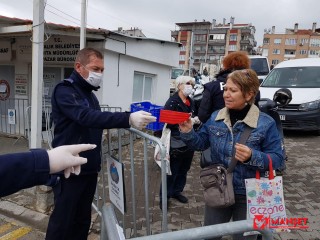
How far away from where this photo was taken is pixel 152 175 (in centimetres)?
546

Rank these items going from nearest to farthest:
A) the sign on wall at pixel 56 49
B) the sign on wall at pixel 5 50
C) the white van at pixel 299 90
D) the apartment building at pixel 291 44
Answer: the sign on wall at pixel 56 49 < the white van at pixel 299 90 < the sign on wall at pixel 5 50 < the apartment building at pixel 291 44

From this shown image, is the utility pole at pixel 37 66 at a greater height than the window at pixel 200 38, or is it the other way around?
the window at pixel 200 38

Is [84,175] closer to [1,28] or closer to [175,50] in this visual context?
[1,28]

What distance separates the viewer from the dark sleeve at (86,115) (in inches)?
89.9

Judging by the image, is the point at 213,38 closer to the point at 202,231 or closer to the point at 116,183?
the point at 116,183

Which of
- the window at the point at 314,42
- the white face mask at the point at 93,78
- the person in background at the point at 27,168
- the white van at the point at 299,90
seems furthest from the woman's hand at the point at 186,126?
the window at the point at 314,42

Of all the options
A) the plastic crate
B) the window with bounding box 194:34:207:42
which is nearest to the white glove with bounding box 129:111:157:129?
the plastic crate

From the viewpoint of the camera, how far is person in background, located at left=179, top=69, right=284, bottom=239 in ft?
7.36

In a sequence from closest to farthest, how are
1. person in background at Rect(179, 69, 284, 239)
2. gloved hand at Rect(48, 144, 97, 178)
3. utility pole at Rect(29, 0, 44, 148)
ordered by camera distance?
gloved hand at Rect(48, 144, 97, 178) < person in background at Rect(179, 69, 284, 239) < utility pole at Rect(29, 0, 44, 148)

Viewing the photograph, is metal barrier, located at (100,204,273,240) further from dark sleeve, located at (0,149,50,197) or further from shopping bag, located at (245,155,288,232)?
shopping bag, located at (245,155,288,232)

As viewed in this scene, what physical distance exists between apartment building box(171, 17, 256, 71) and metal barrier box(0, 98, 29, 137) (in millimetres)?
77062

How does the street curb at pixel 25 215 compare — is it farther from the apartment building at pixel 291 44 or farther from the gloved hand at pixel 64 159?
the apartment building at pixel 291 44

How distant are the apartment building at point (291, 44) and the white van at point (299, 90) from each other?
79.7 metres

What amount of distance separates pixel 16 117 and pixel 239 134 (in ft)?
26.0
